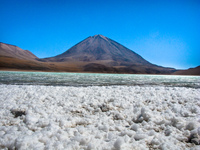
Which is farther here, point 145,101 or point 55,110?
point 145,101

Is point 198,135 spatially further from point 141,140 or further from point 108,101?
point 108,101

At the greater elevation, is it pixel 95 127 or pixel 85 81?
pixel 85 81

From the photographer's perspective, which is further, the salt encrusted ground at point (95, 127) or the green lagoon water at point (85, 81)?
the green lagoon water at point (85, 81)

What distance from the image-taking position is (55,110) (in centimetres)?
582

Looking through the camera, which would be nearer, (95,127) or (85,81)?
(95,127)

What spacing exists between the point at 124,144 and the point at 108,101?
3863 millimetres

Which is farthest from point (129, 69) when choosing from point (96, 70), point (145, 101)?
point (145, 101)

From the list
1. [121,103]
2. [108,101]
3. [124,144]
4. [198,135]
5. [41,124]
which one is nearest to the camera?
[124,144]

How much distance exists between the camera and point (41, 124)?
4465mm

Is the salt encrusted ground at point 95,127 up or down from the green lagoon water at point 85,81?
down

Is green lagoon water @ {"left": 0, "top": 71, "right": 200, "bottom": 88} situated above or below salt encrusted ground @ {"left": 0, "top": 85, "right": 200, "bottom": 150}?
above

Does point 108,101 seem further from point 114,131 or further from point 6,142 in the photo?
point 6,142

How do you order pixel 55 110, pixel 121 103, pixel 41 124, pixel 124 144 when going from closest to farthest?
pixel 124 144 < pixel 41 124 < pixel 55 110 < pixel 121 103

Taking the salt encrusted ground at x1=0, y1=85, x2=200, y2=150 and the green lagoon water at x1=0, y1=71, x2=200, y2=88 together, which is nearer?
the salt encrusted ground at x1=0, y1=85, x2=200, y2=150
